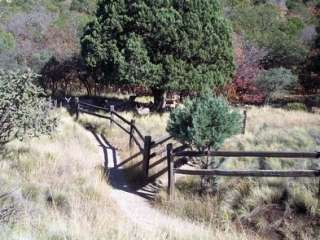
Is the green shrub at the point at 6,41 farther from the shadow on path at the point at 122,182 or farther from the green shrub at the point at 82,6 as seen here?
the green shrub at the point at 82,6

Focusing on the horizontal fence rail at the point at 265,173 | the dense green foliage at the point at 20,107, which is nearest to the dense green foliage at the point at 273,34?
the horizontal fence rail at the point at 265,173

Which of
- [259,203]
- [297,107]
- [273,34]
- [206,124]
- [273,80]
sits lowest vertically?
[259,203]

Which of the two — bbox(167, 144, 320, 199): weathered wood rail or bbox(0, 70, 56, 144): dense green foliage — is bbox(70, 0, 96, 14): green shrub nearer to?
bbox(0, 70, 56, 144): dense green foliage

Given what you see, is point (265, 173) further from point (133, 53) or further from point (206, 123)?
point (133, 53)

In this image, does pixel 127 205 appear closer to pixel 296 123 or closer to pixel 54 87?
pixel 296 123

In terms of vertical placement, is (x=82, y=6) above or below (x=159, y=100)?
above

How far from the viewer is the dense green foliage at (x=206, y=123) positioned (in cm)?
1076

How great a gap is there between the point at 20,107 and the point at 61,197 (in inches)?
107

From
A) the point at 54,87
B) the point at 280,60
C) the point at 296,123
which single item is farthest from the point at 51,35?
the point at 296,123

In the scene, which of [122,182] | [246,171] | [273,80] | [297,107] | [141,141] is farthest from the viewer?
[273,80]

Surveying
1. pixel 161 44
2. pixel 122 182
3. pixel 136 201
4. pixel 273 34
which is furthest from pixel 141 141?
pixel 273 34

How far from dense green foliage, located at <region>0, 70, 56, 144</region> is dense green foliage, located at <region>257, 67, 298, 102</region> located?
1990 centimetres

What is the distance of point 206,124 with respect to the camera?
35.8 feet

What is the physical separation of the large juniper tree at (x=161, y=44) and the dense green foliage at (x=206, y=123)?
445 inches
